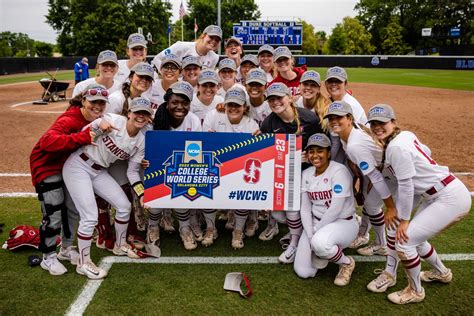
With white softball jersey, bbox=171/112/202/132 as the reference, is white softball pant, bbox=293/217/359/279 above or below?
below

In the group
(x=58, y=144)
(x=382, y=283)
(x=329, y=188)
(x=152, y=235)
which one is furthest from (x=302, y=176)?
(x=58, y=144)

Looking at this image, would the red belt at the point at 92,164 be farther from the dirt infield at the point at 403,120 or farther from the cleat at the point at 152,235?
the dirt infield at the point at 403,120

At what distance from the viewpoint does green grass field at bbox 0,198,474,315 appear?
3535 millimetres

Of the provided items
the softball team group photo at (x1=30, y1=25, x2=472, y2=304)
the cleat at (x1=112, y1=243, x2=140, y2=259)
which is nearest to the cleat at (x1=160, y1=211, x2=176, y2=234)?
the softball team group photo at (x1=30, y1=25, x2=472, y2=304)

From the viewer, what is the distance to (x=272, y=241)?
5035 millimetres

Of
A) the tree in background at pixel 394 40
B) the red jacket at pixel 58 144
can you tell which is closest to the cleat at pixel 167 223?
the red jacket at pixel 58 144

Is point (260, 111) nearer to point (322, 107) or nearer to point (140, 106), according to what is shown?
point (322, 107)

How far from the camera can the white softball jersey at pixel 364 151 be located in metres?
3.76

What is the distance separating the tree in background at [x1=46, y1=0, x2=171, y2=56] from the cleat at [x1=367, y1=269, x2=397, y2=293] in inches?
2121

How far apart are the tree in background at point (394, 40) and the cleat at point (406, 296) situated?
65.0 meters

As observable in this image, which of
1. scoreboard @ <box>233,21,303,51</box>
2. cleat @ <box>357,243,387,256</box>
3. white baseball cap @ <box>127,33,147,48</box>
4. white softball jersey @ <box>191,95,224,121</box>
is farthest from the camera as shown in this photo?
scoreboard @ <box>233,21,303,51</box>

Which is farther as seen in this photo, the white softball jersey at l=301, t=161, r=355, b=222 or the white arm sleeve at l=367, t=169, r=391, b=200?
the white softball jersey at l=301, t=161, r=355, b=222

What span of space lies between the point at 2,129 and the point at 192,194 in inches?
377

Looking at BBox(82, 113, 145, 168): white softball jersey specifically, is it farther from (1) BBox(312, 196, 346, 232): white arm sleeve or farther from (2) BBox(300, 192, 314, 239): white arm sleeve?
(1) BBox(312, 196, 346, 232): white arm sleeve
